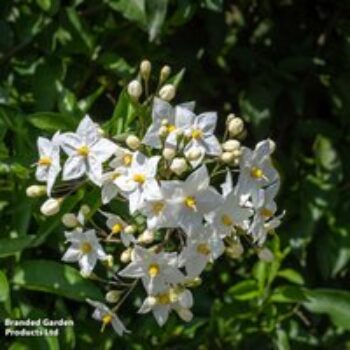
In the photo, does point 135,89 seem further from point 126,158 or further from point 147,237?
point 147,237

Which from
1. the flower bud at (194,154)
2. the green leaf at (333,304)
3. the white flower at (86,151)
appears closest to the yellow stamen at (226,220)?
the flower bud at (194,154)

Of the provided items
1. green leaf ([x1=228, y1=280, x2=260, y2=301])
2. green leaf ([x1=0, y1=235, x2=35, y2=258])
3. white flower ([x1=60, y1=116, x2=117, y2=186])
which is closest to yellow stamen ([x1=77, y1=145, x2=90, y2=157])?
white flower ([x1=60, y1=116, x2=117, y2=186])

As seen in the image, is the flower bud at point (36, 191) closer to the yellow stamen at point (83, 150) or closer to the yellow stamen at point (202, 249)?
the yellow stamen at point (83, 150)

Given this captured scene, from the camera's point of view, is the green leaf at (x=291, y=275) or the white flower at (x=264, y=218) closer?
the white flower at (x=264, y=218)

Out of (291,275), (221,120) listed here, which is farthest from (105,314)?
(221,120)

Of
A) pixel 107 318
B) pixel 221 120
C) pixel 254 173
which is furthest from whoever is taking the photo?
pixel 221 120

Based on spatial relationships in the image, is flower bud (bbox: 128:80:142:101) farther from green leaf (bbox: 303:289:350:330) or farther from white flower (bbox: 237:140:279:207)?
green leaf (bbox: 303:289:350:330)
